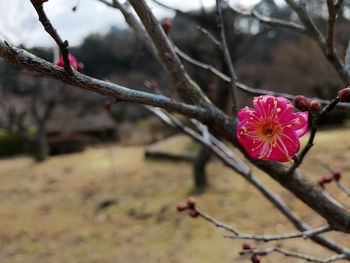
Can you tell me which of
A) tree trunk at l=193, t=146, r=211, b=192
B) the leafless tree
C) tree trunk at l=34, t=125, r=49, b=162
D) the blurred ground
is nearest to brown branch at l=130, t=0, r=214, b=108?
the leafless tree

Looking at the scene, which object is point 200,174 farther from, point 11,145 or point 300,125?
point 11,145

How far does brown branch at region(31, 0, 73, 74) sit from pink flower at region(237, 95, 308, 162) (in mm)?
393

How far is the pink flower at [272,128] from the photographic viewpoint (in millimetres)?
951

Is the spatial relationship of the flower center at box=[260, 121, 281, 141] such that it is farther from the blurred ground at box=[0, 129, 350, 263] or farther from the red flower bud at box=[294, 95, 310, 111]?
the blurred ground at box=[0, 129, 350, 263]

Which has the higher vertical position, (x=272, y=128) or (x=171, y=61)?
(x=171, y=61)

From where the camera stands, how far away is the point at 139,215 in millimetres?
6391

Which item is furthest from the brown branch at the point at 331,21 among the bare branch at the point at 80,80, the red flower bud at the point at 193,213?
the red flower bud at the point at 193,213

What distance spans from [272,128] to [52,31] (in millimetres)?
488

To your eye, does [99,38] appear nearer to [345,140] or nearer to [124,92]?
[345,140]

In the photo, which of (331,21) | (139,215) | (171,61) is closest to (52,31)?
(171,61)

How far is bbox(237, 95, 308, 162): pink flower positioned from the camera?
951 millimetres

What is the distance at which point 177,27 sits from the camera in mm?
15617

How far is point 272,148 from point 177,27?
15.1 metres

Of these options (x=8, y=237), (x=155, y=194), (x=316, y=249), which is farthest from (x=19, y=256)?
(x=316, y=249)
